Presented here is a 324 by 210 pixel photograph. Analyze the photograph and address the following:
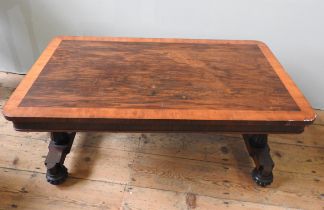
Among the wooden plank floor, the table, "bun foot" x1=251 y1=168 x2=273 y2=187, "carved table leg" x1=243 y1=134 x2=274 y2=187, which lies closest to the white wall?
the table

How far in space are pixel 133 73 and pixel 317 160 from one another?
980 millimetres

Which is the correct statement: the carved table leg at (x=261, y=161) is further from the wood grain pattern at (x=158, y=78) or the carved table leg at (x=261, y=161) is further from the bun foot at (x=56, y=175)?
the bun foot at (x=56, y=175)

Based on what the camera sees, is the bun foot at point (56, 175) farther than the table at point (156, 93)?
Yes

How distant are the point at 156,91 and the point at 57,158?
541 mm

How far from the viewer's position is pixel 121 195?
113 cm


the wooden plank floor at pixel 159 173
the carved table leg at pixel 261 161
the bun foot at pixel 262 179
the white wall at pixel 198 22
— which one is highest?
the white wall at pixel 198 22

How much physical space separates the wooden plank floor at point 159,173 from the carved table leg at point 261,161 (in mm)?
37

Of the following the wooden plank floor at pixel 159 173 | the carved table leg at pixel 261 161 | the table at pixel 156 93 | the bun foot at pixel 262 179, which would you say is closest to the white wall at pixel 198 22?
the table at pixel 156 93

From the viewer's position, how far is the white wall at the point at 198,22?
141cm

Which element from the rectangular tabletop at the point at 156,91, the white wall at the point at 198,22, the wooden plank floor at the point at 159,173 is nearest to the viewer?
the rectangular tabletop at the point at 156,91

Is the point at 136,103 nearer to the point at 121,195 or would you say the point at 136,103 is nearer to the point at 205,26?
the point at 121,195

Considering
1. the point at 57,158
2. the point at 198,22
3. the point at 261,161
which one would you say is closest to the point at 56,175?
the point at 57,158

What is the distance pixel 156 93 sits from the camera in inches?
36.6

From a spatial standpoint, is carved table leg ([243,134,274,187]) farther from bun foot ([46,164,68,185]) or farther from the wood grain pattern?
bun foot ([46,164,68,185])
